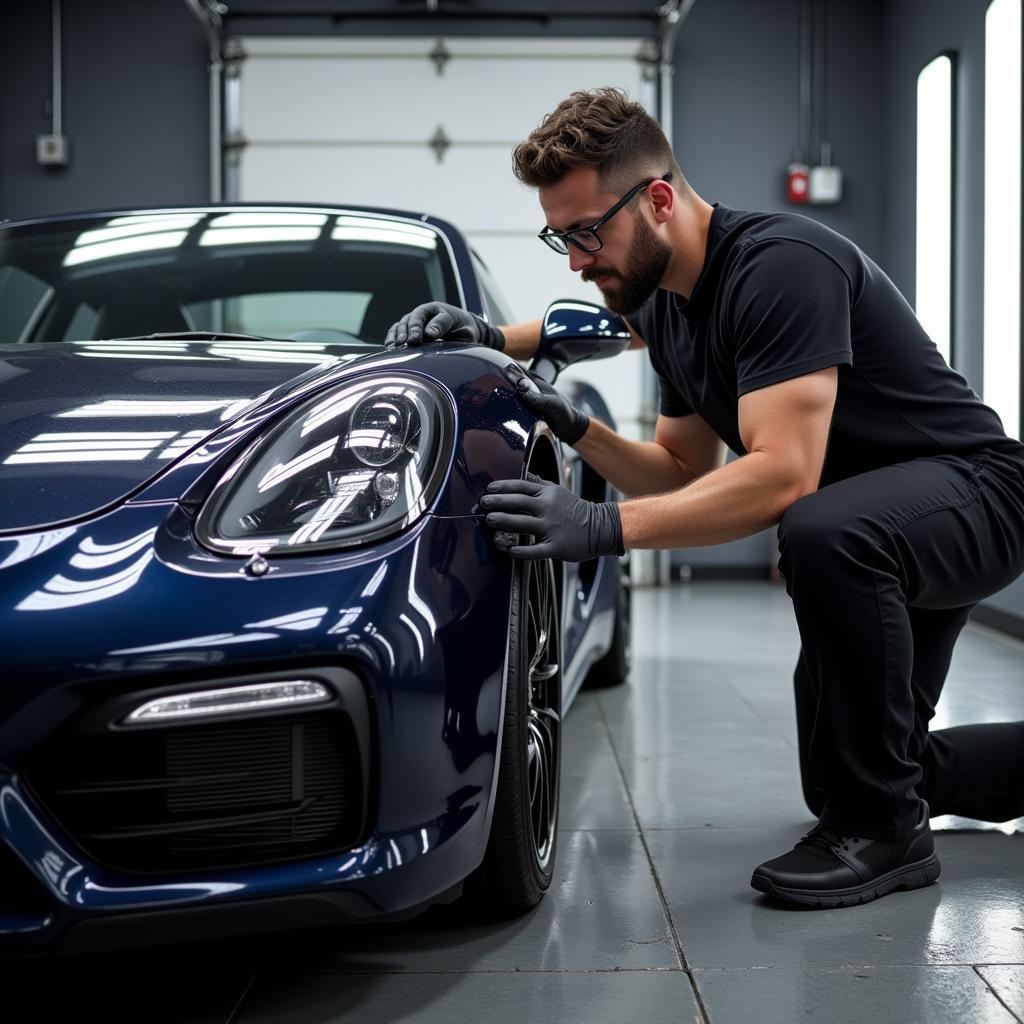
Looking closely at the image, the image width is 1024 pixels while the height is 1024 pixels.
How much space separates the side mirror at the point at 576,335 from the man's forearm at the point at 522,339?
17 cm

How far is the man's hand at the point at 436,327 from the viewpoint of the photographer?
179 centimetres

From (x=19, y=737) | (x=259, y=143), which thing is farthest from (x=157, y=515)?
(x=259, y=143)

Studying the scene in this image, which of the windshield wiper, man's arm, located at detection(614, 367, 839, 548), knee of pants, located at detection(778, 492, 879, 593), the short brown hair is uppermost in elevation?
the short brown hair

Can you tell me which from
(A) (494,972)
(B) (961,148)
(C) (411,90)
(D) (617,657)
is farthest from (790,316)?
(C) (411,90)

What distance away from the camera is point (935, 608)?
6.40 ft

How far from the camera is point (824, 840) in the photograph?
6.05 ft

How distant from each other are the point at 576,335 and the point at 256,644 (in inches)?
41.1

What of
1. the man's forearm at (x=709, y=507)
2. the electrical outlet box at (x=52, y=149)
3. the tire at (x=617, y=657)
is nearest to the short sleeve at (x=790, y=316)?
the man's forearm at (x=709, y=507)

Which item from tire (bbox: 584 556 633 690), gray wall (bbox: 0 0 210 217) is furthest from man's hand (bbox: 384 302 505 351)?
gray wall (bbox: 0 0 210 217)

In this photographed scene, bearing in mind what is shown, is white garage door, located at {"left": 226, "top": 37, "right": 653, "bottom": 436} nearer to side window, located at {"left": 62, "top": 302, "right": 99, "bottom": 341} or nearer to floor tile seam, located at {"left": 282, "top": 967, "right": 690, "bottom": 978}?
side window, located at {"left": 62, "top": 302, "right": 99, "bottom": 341}

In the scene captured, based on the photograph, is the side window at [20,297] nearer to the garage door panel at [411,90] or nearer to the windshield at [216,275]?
the windshield at [216,275]

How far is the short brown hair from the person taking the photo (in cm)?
187

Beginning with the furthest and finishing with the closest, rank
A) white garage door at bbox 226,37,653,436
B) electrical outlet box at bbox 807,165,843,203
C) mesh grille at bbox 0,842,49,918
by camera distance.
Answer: electrical outlet box at bbox 807,165,843,203, white garage door at bbox 226,37,653,436, mesh grille at bbox 0,842,49,918

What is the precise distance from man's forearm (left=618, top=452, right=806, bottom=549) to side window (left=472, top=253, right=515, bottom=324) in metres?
0.68
